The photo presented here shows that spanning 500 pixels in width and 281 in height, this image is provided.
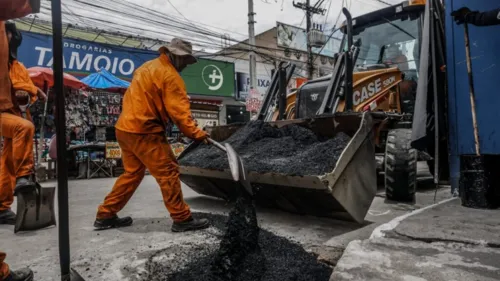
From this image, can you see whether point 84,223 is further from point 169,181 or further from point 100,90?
point 100,90

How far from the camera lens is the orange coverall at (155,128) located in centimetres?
297

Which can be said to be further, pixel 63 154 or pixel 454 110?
pixel 454 110

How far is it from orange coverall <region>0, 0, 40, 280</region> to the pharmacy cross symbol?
12.4 m

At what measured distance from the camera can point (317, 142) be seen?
3428 millimetres

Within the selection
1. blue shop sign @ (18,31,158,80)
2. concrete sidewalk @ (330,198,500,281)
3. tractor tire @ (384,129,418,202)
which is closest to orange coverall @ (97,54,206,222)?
concrete sidewalk @ (330,198,500,281)

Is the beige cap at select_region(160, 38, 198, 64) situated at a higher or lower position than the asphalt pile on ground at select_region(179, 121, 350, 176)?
higher

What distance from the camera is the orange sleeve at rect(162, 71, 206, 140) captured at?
294 cm

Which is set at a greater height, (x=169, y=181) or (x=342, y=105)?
(x=342, y=105)

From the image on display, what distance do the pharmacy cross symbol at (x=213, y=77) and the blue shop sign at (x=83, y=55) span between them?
2373 mm

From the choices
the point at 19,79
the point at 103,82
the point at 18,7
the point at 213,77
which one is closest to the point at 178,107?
the point at 18,7

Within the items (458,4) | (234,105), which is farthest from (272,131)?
(234,105)

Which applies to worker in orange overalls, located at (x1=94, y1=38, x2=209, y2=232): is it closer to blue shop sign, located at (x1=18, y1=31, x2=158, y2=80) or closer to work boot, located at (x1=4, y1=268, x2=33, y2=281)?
work boot, located at (x1=4, y1=268, x2=33, y2=281)

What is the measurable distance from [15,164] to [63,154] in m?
2.20

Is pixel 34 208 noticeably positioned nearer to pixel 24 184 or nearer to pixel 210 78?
pixel 24 184
